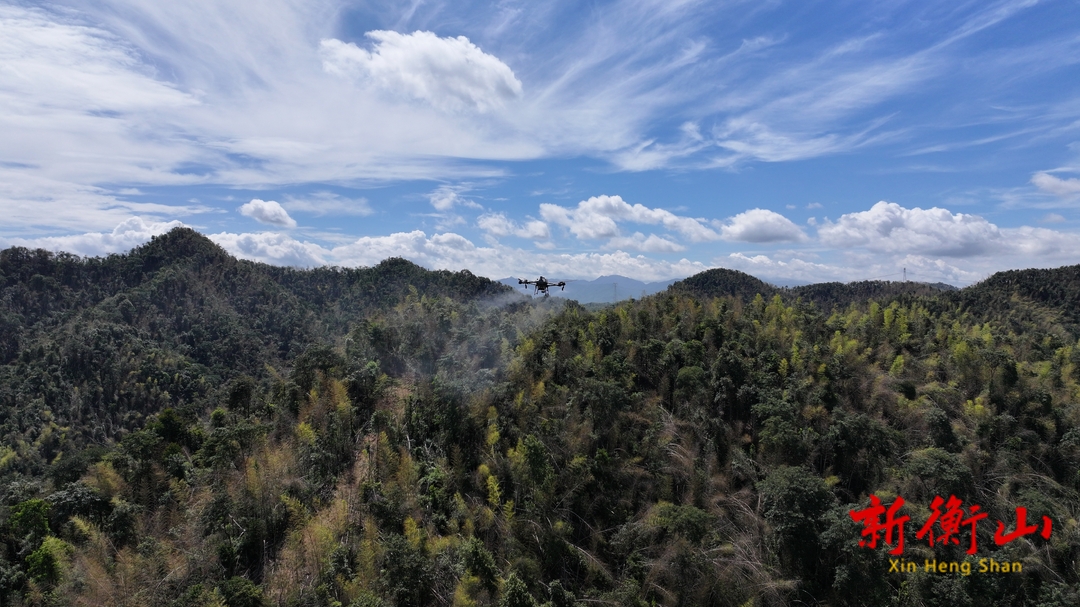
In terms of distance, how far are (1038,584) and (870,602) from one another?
5.70 metres

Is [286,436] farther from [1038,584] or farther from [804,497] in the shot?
[1038,584]

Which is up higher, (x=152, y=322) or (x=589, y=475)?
(x=152, y=322)

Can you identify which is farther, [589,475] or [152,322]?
[152,322]

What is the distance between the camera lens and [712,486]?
18266 millimetres

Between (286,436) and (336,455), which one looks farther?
(286,436)

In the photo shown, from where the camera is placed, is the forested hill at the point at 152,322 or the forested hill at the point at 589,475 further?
the forested hill at the point at 152,322

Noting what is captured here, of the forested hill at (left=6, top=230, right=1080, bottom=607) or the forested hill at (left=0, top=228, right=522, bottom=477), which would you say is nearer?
the forested hill at (left=6, top=230, right=1080, bottom=607)

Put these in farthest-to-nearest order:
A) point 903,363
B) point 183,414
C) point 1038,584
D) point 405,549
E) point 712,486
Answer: point 903,363 < point 183,414 < point 712,486 < point 1038,584 < point 405,549

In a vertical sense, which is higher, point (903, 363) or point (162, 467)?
point (903, 363)

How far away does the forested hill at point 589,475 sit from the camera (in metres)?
14.2

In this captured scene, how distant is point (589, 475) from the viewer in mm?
17906

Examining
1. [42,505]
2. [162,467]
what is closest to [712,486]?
[162,467]

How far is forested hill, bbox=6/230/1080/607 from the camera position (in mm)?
14188

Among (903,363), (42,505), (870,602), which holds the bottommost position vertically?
(870,602)
